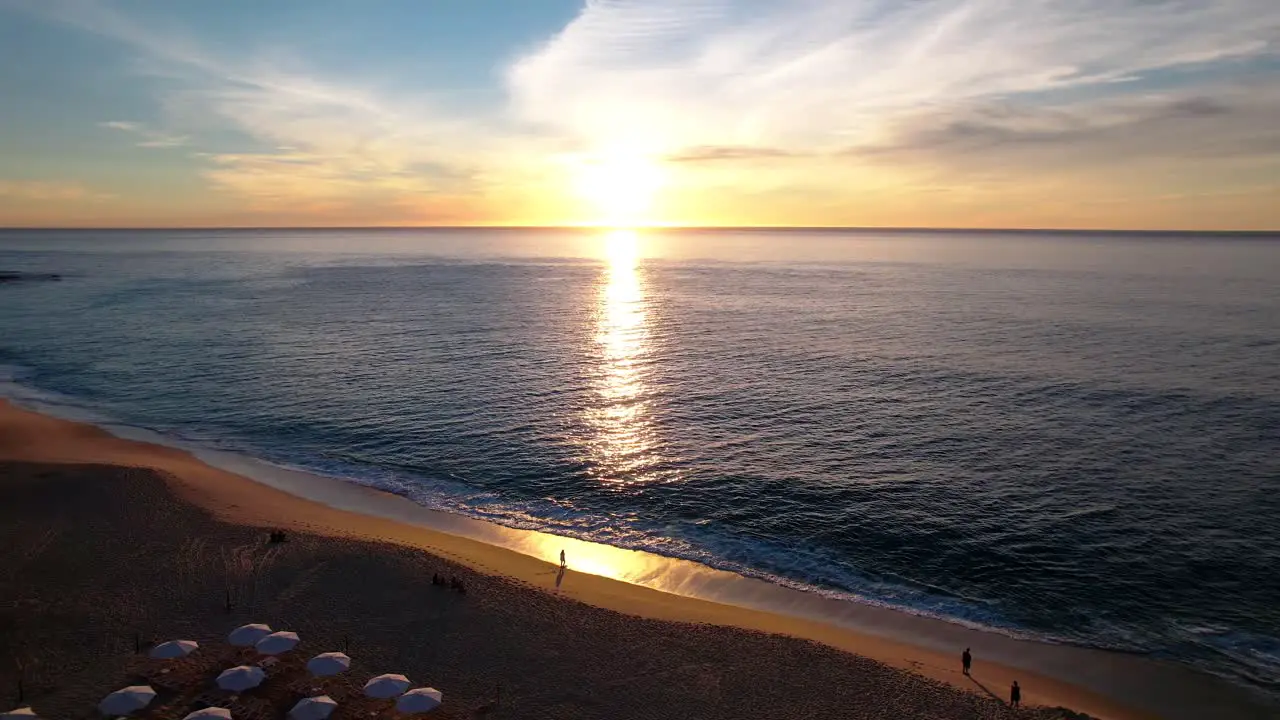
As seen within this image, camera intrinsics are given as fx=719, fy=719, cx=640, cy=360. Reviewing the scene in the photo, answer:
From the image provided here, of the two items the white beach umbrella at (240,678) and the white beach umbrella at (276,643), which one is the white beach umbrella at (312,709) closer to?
the white beach umbrella at (240,678)

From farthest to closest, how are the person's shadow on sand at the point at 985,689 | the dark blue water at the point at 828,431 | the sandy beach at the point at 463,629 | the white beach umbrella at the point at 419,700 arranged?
the dark blue water at the point at 828,431, the person's shadow on sand at the point at 985,689, the sandy beach at the point at 463,629, the white beach umbrella at the point at 419,700

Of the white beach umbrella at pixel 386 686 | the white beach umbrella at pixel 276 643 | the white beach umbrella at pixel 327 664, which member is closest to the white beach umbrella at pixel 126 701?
the white beach umbrella at pixel 276 643

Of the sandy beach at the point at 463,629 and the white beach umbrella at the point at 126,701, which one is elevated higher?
the white beach umbrella at the point at 126,701

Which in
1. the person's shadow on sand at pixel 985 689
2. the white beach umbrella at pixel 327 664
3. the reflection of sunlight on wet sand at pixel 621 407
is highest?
the reflection of sunlight on wet sand at pixel 621 407

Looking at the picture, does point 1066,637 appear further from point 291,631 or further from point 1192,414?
point 1192,414


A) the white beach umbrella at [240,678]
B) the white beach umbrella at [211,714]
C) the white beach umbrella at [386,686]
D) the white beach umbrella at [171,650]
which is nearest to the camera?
the white beach umbrella at [211,714]

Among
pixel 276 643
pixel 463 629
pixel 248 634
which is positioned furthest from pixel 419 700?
pixel 248 634

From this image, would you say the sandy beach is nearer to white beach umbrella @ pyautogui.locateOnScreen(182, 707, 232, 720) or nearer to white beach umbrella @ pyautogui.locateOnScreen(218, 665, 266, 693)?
white beach umbrella @ pyautogui.locateOnScreen(218, 665, 266, 693)

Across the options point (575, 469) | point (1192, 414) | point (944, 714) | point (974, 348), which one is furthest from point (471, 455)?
point (974, 348)
